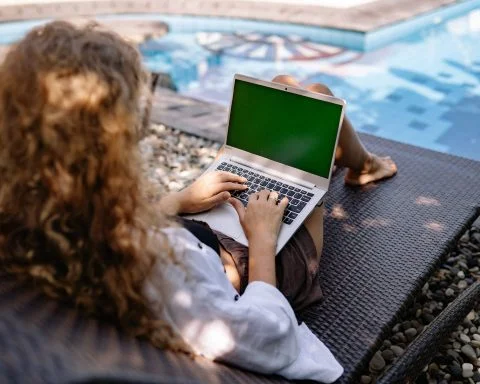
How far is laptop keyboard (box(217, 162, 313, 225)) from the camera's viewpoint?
1.91 meters

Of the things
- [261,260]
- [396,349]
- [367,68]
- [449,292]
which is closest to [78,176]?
[261,260]

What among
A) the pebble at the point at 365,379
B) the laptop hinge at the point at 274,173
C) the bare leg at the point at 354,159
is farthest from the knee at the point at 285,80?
the pebble at the point at 365,379

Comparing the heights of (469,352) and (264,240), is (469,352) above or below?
below

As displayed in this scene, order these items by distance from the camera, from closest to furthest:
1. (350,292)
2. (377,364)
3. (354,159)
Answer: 1. (350,292)
2. (377,364)
3. (354,159)

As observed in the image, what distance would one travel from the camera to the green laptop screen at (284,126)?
6.44 feet

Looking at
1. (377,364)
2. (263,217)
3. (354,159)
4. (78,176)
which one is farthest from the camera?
(354,159)

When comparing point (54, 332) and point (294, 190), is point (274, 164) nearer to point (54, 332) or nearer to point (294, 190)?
point (294, 190)

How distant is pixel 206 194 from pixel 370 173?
917mm

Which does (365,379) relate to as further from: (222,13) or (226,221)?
(222,13)

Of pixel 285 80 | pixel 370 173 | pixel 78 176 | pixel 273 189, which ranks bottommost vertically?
pixel 370 173

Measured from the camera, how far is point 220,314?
48.9 inches

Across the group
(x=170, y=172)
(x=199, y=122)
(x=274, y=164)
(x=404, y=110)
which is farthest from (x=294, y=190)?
(x=404, y=110)

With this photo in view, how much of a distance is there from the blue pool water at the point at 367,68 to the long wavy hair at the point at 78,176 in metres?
3.82

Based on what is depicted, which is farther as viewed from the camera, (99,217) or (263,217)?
(263,217)
